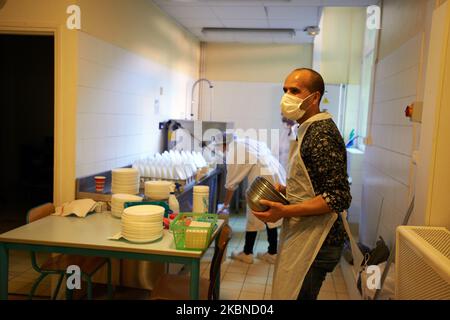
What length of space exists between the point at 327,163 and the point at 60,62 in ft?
6.90

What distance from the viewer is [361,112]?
235 inches

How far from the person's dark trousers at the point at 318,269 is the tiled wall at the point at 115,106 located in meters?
1.88

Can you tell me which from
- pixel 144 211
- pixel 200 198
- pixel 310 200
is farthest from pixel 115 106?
pixel 310 200

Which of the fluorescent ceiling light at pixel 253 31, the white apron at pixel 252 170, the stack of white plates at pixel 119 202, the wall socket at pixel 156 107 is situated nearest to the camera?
the stack of white plates at pixel 119 202

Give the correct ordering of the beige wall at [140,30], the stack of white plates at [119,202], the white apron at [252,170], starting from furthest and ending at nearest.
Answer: the white apron at [252,170], the beige wall at [140,30], the stack of white plates at [119,202]

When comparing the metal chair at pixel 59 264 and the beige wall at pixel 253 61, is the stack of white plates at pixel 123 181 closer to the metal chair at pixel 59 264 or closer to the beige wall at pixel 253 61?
the metal chair at pixel 59 264

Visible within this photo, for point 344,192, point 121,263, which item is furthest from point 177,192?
point 344,192

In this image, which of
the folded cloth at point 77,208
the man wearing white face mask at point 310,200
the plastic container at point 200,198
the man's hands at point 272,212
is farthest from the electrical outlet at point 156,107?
the man's hands at point 272,212

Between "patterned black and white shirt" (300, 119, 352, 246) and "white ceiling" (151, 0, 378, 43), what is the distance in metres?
2.89

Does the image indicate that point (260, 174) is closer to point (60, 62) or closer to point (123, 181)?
point (123, 181)

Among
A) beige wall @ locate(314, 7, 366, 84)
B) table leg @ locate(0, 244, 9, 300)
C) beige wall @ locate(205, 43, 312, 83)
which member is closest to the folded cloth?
table leg @ locate(0, 244, 9, 300)

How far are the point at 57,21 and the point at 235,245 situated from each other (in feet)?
9.45

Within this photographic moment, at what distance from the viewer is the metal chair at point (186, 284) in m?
2.19

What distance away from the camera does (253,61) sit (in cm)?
648
